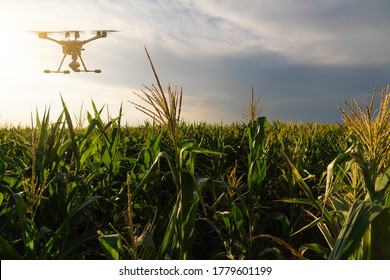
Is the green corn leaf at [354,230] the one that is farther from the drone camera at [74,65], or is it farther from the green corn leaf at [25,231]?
the drone camera at [74,65]

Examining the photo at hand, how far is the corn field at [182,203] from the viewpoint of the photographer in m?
1.86

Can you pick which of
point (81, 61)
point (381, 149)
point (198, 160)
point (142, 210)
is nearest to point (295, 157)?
point (198, 160)

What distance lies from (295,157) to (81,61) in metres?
25.8

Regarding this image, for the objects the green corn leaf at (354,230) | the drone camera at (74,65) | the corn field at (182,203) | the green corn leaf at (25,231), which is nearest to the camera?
the green corn leaf at (354,230)

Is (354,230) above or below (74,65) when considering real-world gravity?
below

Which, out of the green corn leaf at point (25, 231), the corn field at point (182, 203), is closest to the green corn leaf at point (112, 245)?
the corn field at point (182, 203)

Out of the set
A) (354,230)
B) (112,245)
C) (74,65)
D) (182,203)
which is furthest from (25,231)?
(74,65)

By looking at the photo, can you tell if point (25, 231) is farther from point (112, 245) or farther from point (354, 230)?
point (354, 230)

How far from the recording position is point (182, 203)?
1.99 meters

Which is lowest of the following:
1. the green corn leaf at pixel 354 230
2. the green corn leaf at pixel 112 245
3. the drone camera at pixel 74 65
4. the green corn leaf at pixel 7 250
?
the green corn leaf at pixel 7 250

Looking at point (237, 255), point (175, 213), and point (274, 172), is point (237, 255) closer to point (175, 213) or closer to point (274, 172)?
point (175, 213)

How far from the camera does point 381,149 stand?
1.94m

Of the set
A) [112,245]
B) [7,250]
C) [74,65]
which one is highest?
[74,65]

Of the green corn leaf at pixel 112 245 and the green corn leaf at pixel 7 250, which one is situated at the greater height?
the green corn leaf at pixel 112 245
